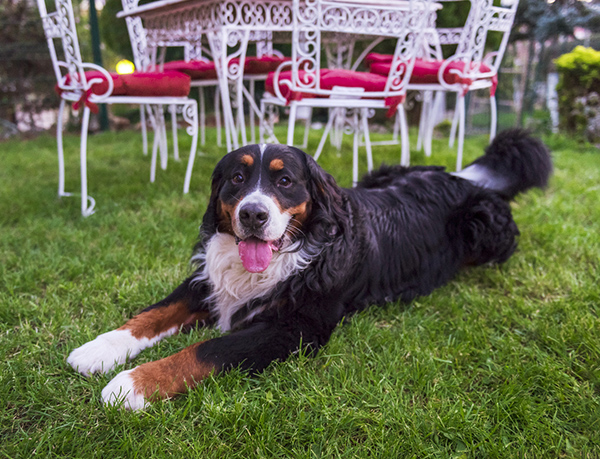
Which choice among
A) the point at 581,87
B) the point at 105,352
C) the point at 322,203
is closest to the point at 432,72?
the point at 322,203

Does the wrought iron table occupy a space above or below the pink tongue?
above

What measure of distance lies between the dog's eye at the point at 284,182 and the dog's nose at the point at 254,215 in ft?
0.73

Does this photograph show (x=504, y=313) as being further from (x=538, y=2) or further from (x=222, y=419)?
(x=538, y=2)

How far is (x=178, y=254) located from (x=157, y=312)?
954 mm

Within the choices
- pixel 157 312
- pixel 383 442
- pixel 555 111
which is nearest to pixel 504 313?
pixel 383 442

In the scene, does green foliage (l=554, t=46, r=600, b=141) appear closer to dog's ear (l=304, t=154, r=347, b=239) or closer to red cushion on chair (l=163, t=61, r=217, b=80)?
red cushion on chair (l=163, t=61, r=217, b=80)

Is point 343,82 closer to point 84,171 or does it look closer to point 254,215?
point 254,215

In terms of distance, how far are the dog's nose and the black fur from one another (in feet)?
0.91

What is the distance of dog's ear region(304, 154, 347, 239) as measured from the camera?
6.99 feet

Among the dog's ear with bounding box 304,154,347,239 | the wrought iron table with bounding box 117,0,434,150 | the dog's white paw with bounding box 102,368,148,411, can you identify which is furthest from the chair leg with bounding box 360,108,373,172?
the dog's white paw with bounding box 102,368,148,411

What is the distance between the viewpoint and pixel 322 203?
7.05 feet

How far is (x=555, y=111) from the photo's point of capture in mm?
7801

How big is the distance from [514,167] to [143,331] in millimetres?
2590

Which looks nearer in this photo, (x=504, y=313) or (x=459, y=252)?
(x=504, y=313)
